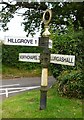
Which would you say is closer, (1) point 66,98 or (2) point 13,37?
(2) point 13,37

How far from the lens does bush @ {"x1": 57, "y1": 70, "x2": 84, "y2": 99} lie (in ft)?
32.0

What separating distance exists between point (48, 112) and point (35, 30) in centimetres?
984

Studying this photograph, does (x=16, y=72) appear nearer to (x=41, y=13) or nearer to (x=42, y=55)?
(x=41, y=13)

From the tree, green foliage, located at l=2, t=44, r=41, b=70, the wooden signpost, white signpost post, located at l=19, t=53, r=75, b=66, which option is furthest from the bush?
green foliage, located at l=2, t=44, r=41, b=70

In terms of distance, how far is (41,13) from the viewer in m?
16.2

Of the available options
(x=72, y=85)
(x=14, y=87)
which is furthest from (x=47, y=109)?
(x=14, y=87)

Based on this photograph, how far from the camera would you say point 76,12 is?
1454 cm

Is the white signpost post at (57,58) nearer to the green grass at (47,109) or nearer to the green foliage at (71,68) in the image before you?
the green grass at (47,109)

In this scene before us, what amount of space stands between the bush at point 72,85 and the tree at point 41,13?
3.79 m

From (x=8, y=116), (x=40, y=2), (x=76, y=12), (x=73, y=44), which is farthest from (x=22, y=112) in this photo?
(x=40, y=2)

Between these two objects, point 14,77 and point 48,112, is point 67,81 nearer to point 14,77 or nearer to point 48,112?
point 48,112

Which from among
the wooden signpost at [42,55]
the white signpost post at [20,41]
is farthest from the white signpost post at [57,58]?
the white signpost post at [20,41]

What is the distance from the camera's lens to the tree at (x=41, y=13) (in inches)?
566

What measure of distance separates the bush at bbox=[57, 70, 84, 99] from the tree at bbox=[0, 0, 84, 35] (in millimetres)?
3785
